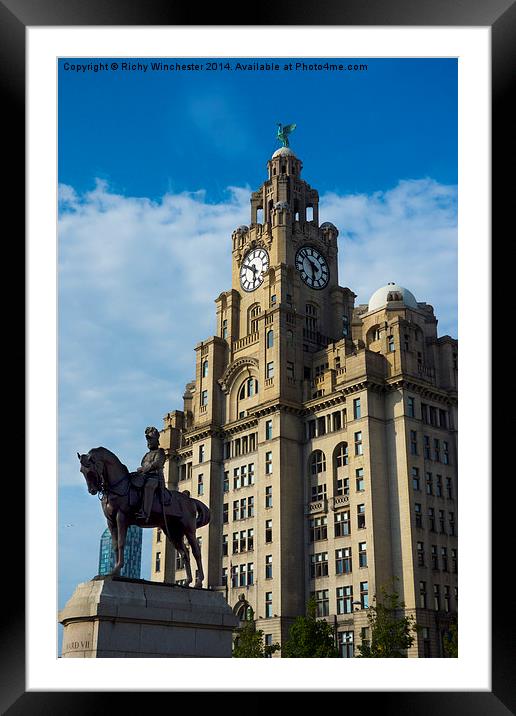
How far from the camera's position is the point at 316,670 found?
62.0ft

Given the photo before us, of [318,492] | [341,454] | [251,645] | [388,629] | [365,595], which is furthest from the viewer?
[318,492]

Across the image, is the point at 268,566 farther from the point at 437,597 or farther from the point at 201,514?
the point at 201,514

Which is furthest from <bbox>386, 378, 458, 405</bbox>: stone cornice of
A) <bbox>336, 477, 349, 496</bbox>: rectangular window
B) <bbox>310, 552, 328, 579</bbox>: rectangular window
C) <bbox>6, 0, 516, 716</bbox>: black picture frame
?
<bbox>6, 0, 516, 716</bbox>: black picture frame

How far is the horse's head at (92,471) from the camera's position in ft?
85.4

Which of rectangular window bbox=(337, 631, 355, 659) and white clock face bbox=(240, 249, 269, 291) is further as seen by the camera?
white clock face bbox=(240, 249, 269, 291)

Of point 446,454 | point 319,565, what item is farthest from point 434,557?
point 319,565

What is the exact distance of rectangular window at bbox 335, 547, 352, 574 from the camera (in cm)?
6919

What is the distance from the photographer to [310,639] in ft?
209

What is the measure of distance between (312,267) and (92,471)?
65272 mm

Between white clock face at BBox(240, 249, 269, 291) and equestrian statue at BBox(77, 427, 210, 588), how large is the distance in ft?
198

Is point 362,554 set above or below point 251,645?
above

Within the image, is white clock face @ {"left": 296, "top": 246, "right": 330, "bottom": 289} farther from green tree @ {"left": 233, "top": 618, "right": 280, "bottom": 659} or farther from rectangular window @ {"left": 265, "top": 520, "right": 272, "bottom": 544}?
green tree @ {"left": 233, "top": 618, "right": 280, "bottom": 659}
